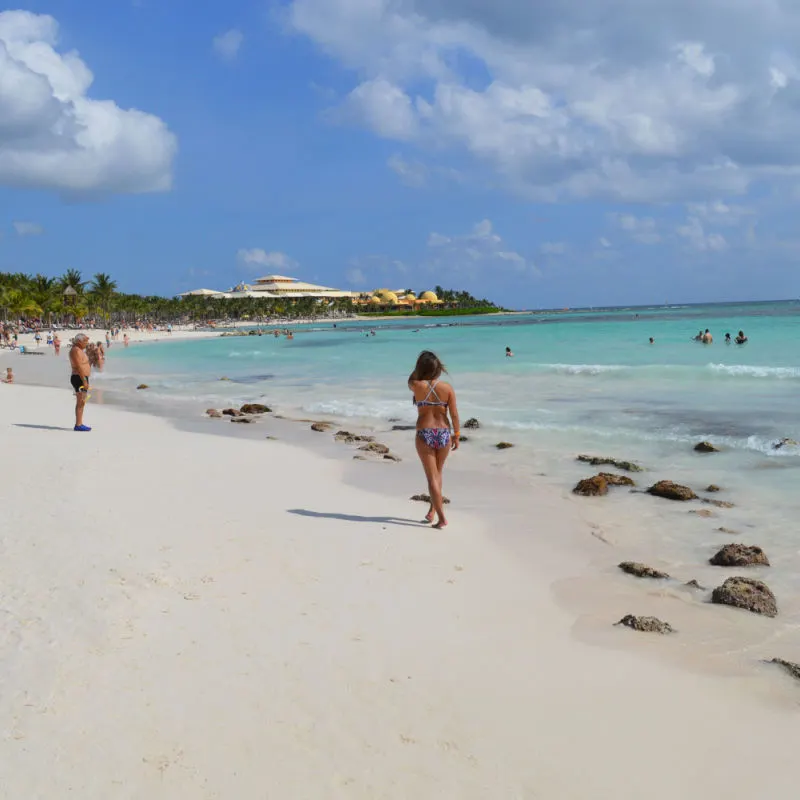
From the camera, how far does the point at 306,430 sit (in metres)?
14.3

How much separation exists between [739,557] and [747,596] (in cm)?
104

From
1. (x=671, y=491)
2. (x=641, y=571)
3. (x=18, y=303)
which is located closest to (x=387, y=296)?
(x=18, y=303)

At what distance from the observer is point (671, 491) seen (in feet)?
28.0

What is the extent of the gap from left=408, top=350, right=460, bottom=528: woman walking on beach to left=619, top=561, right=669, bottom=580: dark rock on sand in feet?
5.89

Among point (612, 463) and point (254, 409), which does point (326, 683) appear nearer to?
point (612, 463)

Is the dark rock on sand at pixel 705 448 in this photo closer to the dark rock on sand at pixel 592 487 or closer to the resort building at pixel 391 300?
the dark rock on sand at pixel 592 487

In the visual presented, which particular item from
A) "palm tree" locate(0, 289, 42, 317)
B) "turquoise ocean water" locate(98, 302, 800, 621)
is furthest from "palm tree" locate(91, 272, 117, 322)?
"turquoise ocean water" locate(98, 302, 800, 621)

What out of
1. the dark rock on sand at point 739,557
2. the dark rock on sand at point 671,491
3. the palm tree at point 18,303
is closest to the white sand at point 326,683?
the dark rock on sand at point 739,557

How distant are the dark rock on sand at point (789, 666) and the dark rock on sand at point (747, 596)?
0.81 meters

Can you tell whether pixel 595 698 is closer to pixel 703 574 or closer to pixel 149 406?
pixel 703 574

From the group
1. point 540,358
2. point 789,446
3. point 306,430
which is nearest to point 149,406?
point 306,430

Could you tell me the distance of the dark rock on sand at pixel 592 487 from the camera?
8.74 meters

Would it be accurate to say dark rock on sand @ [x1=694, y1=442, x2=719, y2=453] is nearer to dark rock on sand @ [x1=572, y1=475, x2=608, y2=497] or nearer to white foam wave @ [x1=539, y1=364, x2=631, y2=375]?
dark rock on sand @ [x1=572, y1=475, x2=608, y2=497]

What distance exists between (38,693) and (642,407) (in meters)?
16.1
